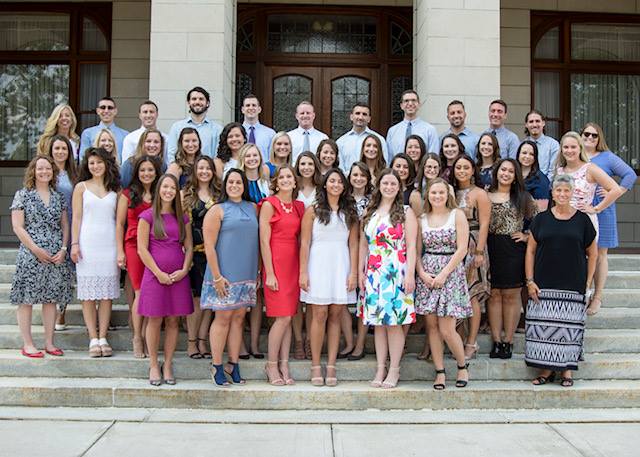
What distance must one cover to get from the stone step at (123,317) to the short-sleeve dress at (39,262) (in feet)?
1.79

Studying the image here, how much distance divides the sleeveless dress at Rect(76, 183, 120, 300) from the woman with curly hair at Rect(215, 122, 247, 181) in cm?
110

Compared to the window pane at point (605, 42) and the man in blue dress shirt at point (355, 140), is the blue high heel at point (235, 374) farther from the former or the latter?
the window pane at point (605, 42)

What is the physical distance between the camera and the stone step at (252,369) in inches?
232

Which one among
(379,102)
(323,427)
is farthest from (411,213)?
(379,102)

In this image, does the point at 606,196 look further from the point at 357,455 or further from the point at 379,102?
the point at 379,102

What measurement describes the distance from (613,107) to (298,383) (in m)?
9.15

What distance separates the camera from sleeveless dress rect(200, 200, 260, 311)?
555 centimetres

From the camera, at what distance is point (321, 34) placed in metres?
11.2

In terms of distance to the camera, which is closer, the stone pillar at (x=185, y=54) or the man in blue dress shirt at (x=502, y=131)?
the man in blue dress shirt at (x=502, y=131)

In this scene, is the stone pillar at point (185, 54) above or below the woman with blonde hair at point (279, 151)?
above

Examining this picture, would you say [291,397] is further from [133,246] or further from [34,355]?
[34,355]

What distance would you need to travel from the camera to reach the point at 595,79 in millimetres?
12023

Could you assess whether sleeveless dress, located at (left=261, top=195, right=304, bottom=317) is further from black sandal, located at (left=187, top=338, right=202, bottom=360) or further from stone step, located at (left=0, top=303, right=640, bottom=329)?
stone step, located at (left=0, top=303, right=640, bottom=329)

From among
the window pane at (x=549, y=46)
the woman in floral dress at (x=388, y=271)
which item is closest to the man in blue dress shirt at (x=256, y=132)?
the woman in floral dress at (x=388, y=271)
